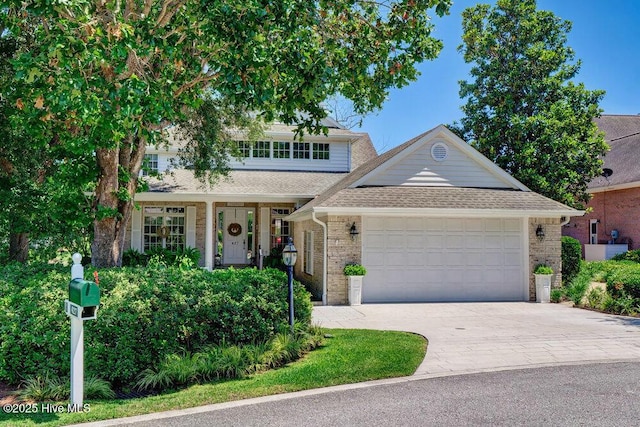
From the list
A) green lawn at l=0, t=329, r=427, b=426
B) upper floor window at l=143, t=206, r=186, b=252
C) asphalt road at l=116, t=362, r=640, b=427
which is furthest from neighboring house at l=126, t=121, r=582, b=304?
asphalt road at l=116, t=362, r=640, b=427

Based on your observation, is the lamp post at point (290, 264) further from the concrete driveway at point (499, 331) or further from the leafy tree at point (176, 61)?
the leafy tree at point (176, 61)

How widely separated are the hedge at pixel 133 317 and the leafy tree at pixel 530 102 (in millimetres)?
14841

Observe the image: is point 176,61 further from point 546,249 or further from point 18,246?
point 546,249

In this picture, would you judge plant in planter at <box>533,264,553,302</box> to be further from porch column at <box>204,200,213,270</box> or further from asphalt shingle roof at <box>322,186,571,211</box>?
porch column at <box>204,200,213,270</box>

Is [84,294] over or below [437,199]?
below

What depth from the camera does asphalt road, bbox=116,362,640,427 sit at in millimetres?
4965

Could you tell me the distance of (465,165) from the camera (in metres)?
14.9

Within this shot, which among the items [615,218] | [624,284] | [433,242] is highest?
[615,218]

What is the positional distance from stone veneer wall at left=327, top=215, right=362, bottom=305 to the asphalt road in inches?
260

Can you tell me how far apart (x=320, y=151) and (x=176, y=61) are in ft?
44.4

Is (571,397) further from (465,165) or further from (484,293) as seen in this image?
(465,165)

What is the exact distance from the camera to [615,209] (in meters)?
22.4

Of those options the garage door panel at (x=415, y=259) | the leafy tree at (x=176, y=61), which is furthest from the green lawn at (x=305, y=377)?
the garage door panel at (x=415, y=259)

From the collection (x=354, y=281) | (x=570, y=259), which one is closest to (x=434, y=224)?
(x=354, y=281)
